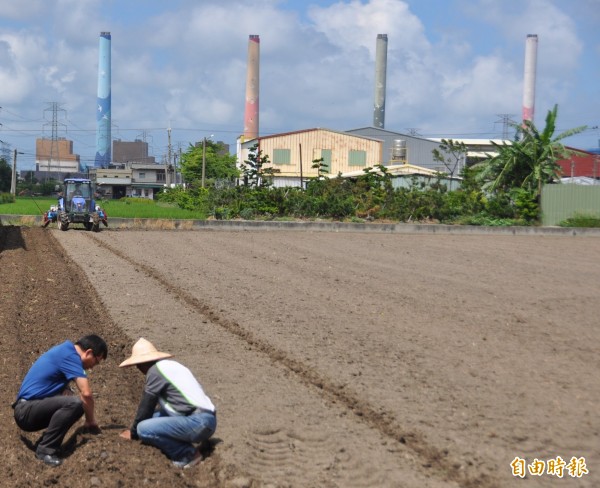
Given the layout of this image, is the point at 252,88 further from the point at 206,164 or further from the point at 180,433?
the point at 180,433

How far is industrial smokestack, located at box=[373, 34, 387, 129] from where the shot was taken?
84.3 meters

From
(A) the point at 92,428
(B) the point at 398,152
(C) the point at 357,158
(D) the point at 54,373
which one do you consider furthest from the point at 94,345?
(B) the point at 398,152

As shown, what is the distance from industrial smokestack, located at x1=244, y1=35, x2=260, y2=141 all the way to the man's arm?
73.2 metres

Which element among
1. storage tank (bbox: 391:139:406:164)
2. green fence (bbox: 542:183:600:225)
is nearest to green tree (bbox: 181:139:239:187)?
storage tank (bbox: 391:139:406:164)

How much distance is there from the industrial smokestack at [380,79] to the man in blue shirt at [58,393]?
77.7m

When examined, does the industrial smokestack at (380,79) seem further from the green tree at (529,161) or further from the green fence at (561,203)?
the green fence at (561,203)

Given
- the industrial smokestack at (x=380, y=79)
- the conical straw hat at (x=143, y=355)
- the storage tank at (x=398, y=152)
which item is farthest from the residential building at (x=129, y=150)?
the conical straw hat at (x=143, y=355)

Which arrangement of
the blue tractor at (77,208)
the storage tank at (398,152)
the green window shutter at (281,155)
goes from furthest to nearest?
the storage tank at (398,152) < the green window shutter at (281,155) < the blue tractor at (77,208)

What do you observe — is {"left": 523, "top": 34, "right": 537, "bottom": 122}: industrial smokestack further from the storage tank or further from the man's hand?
the man's hand

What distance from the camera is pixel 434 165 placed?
240 feet

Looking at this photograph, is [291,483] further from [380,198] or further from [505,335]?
[380,198]

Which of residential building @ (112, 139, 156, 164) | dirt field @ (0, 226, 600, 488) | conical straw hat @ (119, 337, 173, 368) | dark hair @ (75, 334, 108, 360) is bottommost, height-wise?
dirt field @ (0, 226, 600, 488)

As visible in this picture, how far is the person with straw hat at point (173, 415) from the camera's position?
704 centimetres

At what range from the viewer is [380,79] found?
276ft
